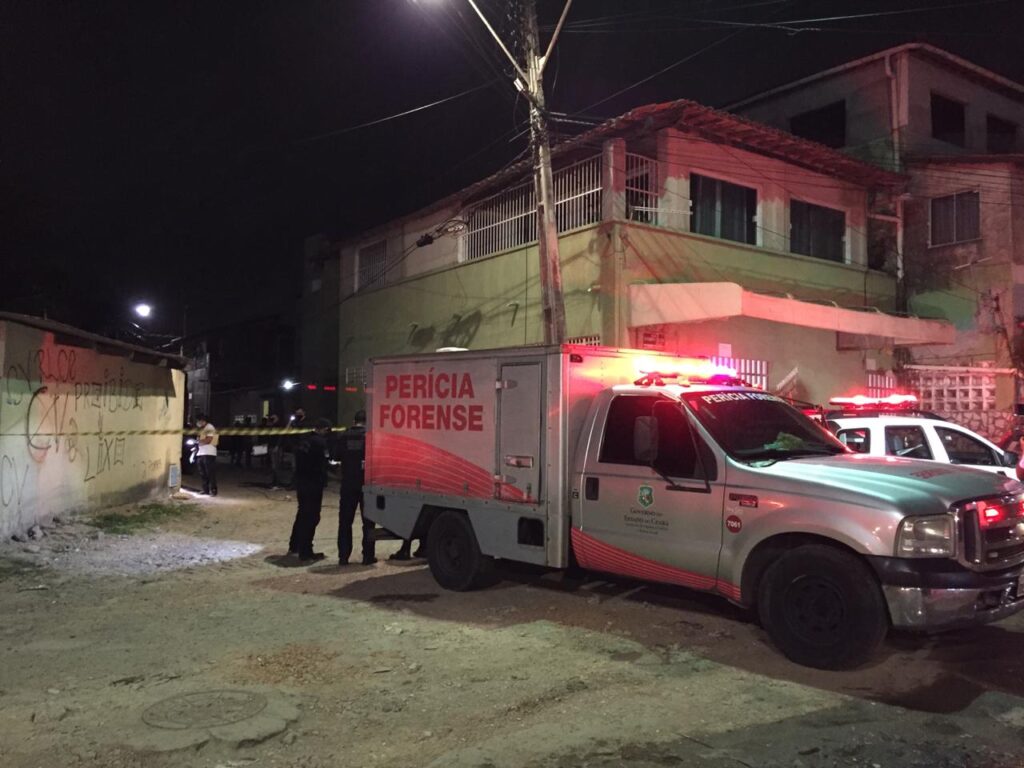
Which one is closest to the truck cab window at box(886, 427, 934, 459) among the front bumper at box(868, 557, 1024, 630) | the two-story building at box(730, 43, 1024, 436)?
the front bumper at box(868, 557, 1024, 630)

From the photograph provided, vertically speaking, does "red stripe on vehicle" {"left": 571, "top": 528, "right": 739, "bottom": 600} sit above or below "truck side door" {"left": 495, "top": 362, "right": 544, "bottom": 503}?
below

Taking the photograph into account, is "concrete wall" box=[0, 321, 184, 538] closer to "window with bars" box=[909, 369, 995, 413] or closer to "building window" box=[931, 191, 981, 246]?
"window with bars" box=[909, 369, 995, 413]

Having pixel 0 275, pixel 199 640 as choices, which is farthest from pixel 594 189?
pixel 0 275

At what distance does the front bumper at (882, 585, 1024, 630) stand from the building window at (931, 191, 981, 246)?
15.3 metres

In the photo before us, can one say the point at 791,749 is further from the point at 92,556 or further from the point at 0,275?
the point at 0,275

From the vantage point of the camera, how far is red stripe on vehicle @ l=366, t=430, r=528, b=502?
7.47 m

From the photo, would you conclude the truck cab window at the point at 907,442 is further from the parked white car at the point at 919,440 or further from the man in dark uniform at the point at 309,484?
the man in dark uniform at the point at 309,484

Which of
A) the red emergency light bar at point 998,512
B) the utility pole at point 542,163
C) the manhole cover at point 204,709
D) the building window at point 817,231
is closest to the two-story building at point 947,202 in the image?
the building window at point 817,231

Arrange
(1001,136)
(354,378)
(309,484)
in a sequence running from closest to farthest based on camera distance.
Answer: (309,484), (1001,136), (354,378)

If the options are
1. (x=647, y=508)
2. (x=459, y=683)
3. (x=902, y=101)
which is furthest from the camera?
(x=902, y=101)

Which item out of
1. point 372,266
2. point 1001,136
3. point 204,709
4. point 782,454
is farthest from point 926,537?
point 1001,136

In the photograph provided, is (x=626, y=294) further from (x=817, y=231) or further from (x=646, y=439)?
(x=646, y=439)

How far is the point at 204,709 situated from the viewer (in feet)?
15.3

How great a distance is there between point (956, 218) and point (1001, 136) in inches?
238
